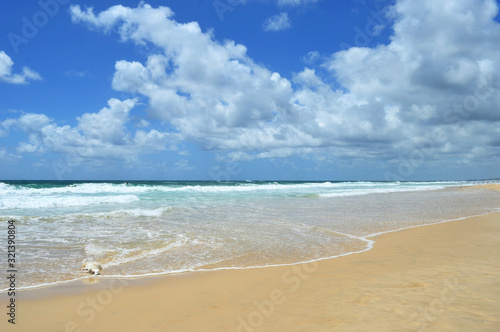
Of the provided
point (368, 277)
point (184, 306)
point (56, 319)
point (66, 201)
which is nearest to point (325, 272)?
point (368, 277)

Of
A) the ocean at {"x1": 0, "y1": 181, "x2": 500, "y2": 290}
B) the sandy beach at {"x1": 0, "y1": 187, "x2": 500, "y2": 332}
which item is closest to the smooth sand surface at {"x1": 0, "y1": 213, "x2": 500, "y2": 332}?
the sandy beach at {"x1": 0, "y1": 187, "x2": 500, "y2": 332}

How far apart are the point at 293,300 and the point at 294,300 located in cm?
1

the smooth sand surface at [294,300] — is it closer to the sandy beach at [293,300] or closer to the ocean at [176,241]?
the sandy beach at [293,300]

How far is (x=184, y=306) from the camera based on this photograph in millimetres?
4492

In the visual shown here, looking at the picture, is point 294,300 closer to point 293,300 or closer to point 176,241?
point 293,300

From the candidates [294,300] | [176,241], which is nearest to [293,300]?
[294,300]

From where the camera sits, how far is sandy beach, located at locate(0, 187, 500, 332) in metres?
3.84

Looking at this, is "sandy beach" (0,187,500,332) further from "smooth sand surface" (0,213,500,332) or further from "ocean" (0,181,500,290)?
"ocean" (0,181,500,290)

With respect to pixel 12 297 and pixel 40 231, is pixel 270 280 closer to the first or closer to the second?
pixel 12 297

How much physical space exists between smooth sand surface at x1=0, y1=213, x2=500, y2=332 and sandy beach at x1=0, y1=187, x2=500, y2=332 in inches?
0.5

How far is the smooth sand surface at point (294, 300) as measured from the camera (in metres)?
3.84

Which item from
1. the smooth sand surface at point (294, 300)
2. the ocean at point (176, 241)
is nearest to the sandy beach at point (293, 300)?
the smooth sand surface at point (294, 300)

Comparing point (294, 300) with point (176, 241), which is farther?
point (176, 241)

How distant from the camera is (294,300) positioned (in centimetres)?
456
